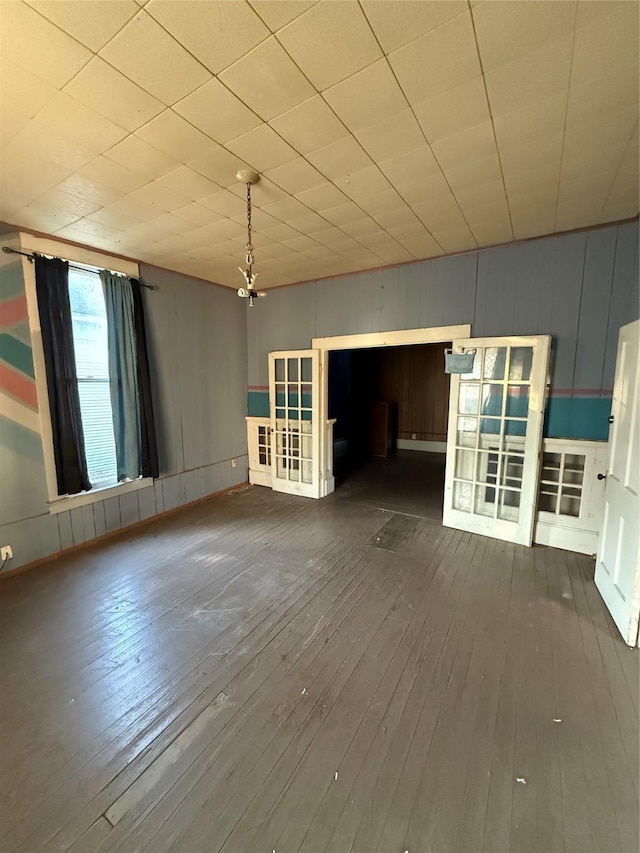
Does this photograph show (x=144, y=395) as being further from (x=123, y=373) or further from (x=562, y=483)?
(x=562, y=483)

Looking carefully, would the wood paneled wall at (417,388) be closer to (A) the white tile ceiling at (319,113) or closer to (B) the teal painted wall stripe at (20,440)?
(A) the white tile ceiling at (319,113)

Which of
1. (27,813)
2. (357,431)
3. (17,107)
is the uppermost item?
(17,107)

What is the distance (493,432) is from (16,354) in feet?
14.2

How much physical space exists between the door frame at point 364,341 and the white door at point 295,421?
79 millimetres

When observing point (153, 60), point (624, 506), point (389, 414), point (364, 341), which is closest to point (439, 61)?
point (153, 60)

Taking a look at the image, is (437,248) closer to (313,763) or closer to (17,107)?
(17,107)

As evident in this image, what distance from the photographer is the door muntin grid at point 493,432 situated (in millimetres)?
3291

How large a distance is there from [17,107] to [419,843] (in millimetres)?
3431

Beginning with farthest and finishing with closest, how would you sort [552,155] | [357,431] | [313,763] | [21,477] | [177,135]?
[357,431], [21,477], [552,155], [177,135], [313,763]

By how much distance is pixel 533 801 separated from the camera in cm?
131

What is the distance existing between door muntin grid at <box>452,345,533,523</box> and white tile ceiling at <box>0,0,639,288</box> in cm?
122

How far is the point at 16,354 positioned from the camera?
2865 mm

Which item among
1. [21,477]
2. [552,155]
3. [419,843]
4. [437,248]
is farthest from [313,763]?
[437,248]

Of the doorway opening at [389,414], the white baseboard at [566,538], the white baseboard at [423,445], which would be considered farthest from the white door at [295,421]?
the white baseboard at [423,445]
